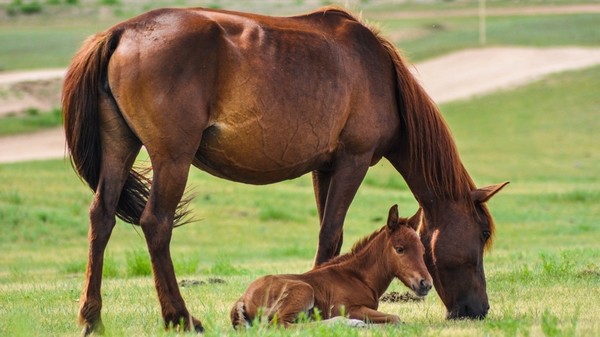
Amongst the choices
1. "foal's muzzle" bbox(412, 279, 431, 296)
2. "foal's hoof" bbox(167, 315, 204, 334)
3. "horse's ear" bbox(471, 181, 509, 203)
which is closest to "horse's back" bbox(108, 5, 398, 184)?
"horse's ear" bbox(471, 181, 509, 203)

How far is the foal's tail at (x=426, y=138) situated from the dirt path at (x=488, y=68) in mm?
27209

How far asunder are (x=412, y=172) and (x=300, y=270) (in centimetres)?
455

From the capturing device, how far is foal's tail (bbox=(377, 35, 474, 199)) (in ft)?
29.5

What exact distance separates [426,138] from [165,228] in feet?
7.66

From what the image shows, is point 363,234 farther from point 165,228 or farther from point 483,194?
point 165,228

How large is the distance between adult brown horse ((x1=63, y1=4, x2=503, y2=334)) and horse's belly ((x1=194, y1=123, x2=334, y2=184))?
0.01m

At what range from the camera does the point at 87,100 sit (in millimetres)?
7910

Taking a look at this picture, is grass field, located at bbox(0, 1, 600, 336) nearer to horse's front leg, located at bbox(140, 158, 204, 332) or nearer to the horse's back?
horse's front leg, located at bbox(140, 158, 204, 332)

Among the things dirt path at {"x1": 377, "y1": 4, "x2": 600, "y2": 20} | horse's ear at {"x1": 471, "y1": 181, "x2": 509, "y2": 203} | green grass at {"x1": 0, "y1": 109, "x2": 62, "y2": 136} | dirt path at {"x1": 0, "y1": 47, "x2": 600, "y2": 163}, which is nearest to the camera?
horse's ear at {"x1": 471, "y1": 181, "x2": 509, "y2": 203}

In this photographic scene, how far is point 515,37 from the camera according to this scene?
45.9 metres

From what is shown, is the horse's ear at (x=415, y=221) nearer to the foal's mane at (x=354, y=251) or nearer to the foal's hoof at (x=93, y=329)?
the foal's mane at (x=354, y=251)

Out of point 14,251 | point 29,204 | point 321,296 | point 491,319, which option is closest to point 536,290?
point 491,319

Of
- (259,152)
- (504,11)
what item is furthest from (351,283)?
(504,11)

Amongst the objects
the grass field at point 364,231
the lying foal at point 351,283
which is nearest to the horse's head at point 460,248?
the grass field at point 364,231
